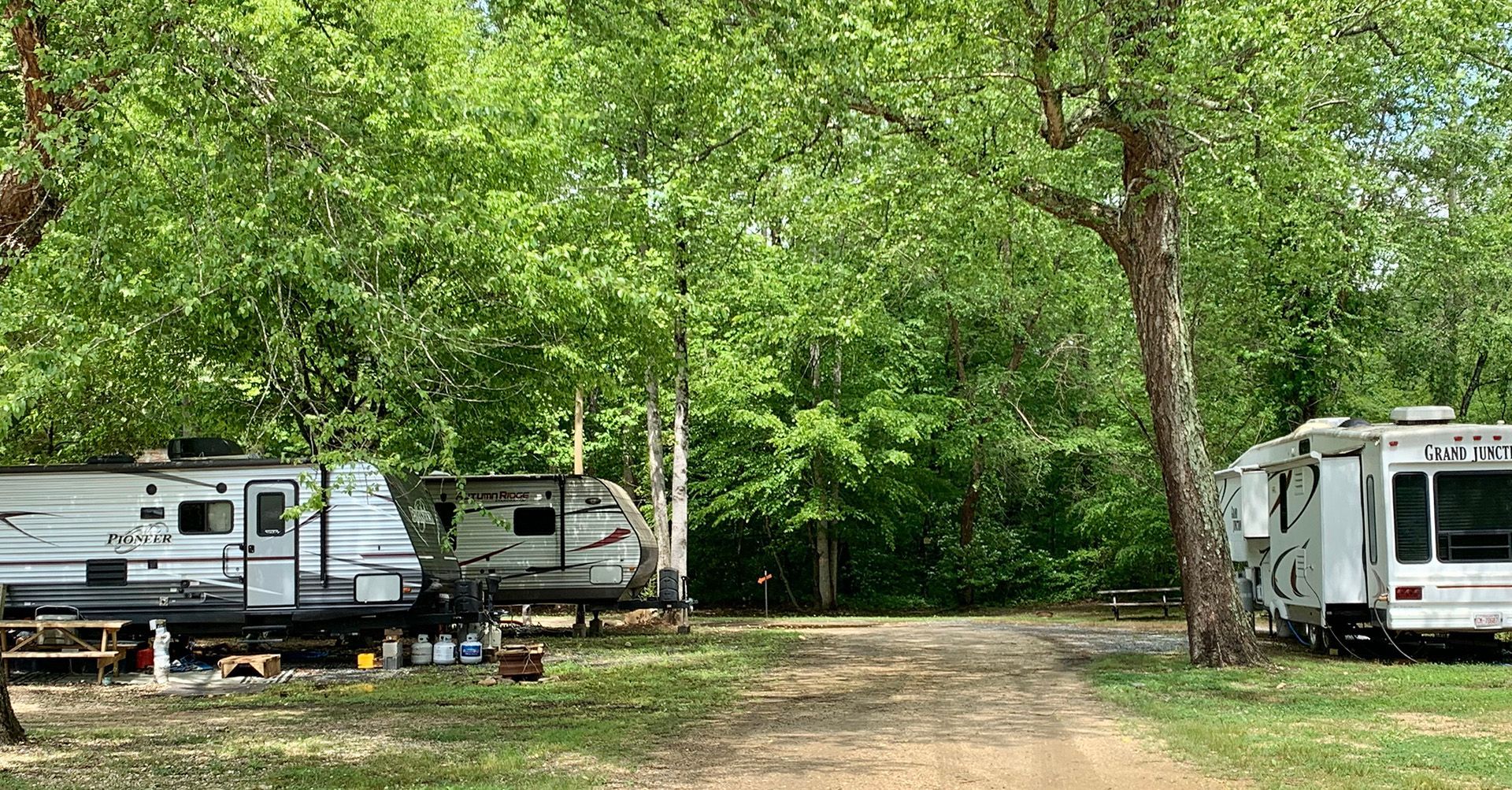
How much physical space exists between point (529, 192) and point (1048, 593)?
2238 centimetres

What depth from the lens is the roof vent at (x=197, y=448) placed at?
58.3 ft

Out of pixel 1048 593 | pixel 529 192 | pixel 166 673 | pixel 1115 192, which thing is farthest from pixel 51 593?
pixel 1048 593

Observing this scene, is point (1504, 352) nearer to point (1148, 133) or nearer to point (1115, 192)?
point (1115, 192)

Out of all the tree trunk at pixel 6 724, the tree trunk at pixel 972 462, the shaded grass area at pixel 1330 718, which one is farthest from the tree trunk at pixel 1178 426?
the tree trunk at pixel 972 462

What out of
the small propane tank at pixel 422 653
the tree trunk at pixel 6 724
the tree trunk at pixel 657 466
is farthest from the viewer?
the tree trunk at pixel 657 466

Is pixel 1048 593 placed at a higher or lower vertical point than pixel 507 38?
lower

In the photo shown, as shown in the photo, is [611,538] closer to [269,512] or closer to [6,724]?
[269,512]

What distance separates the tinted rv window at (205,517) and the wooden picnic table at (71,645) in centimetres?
135

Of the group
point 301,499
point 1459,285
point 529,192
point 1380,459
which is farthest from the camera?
point 1459,285

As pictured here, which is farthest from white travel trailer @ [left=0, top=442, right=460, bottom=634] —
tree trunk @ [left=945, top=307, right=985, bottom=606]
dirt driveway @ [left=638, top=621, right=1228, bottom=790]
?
tree trunk @ [left=945, top=307, right=985, bottom=606]

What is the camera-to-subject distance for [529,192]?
59.4 feet

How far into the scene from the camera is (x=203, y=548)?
17.3m

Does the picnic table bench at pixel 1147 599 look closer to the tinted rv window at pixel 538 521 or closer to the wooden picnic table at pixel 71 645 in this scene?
the tinted rv window at pixel 538 521

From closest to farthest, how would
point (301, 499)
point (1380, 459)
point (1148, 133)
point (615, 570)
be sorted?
point (1148, 133), point (1380, 459), point (301, 499), point (615, 570)
